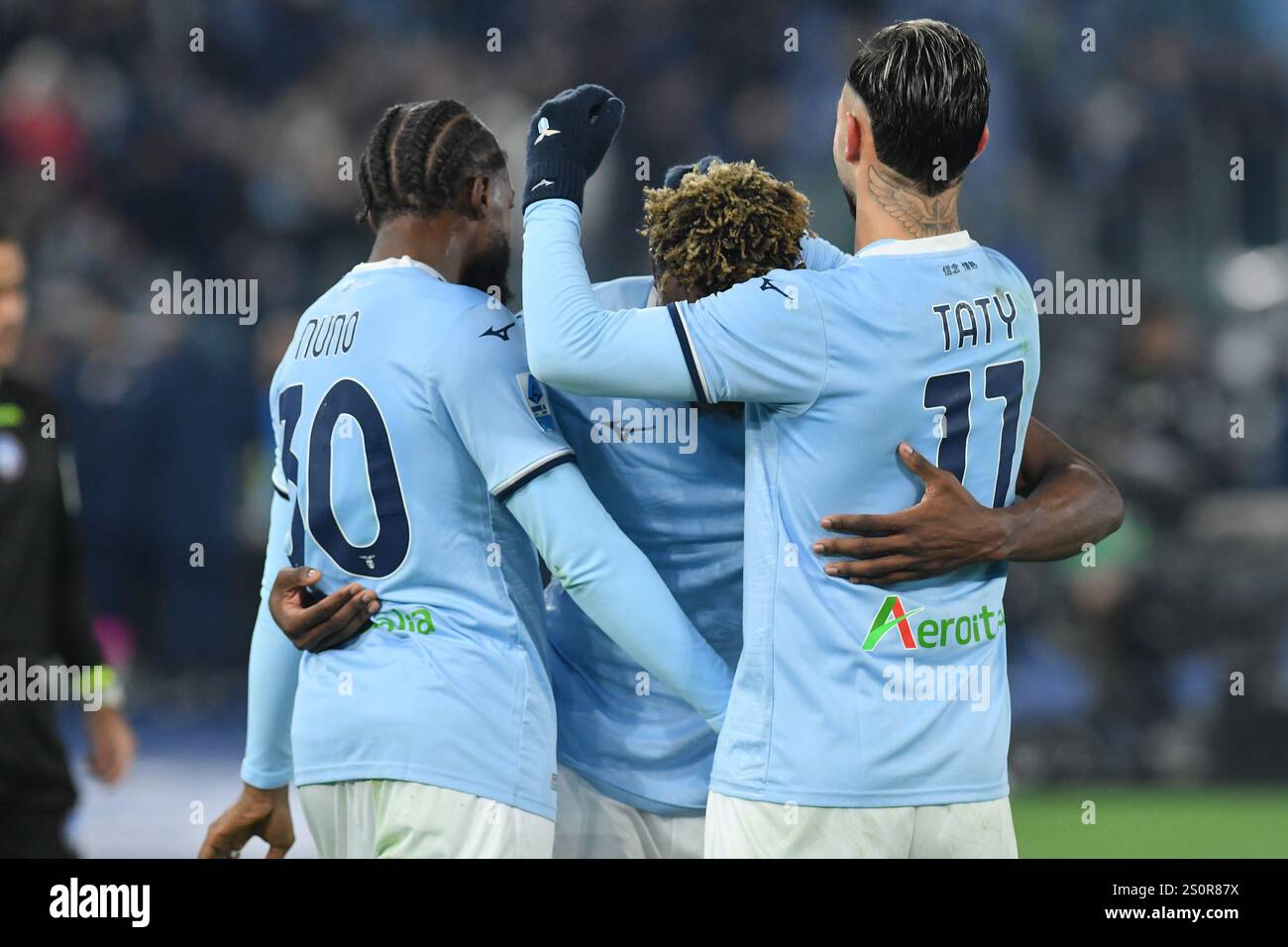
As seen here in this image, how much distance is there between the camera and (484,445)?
2703mm

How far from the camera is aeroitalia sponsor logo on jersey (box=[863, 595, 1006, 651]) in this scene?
102 inches

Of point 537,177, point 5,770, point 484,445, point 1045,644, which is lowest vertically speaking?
point 1045,644

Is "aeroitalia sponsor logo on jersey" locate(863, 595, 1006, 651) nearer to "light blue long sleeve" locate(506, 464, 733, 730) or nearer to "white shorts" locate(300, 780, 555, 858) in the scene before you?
"light blue long sleeve" locate(506, 464, 733, 730)

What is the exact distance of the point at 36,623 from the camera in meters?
4.66

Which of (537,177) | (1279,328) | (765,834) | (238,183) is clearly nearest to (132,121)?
(238,183)

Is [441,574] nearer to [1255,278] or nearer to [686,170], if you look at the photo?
[686,170]

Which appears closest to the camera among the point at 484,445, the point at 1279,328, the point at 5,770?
the point at 484,445

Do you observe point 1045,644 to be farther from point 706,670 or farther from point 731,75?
point 706,670

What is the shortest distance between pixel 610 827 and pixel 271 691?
2.49 feet

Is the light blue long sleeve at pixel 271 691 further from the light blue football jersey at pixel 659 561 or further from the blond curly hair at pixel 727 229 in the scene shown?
the blond curly hair at pixel 727 229

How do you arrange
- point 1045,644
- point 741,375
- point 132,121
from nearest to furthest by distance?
point 741,375 → point 1045,644 → point 132,121

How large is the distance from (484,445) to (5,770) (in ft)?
8.35

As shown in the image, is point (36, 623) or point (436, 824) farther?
point (36, 623)

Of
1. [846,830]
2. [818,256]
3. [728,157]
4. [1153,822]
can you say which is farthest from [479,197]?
[728,157]
